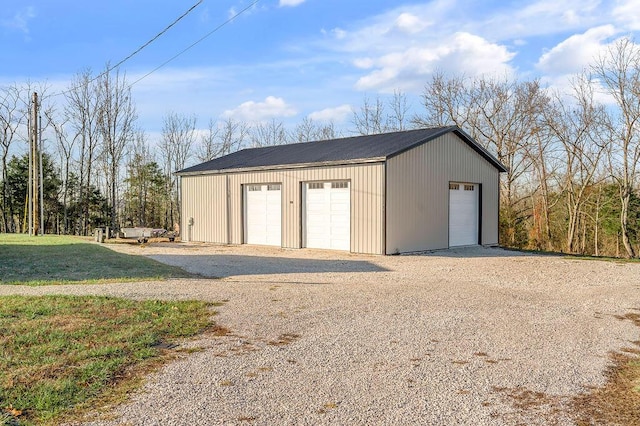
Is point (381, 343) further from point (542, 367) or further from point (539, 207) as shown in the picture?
point (539, 207)

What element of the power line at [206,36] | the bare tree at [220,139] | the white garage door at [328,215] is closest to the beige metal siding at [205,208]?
the white garage door at [328,215]

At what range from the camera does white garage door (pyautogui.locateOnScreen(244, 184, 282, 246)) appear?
16.5 meters

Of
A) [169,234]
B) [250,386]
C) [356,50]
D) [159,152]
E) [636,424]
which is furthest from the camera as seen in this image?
[159,152]

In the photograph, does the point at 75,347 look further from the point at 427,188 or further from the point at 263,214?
the point at 263,214

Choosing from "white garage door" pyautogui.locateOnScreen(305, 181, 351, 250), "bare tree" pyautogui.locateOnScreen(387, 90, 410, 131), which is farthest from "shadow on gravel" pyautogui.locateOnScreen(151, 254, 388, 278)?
"bare tree" pyautogui.locateOnScreen(387, 90, 410, 131)

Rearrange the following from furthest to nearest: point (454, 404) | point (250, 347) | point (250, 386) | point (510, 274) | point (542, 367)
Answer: point (510, 274) → point (250, 347) → point (542, 367) → point (250, 386) → point (454, 404)

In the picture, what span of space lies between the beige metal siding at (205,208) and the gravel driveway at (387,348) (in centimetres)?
→ 828

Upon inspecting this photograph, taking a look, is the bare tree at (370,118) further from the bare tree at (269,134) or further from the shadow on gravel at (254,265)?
the shadow on gravel at (254,265)

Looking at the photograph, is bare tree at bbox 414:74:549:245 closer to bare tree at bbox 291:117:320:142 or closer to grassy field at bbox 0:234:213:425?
bare tree at bbox 291:117:320:142

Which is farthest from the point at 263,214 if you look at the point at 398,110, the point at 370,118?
the point at 370,118

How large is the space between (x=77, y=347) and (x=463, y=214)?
13952 millimetres

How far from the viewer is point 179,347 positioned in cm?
489

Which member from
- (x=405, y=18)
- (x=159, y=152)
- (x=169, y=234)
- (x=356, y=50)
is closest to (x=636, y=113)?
(x=356, y=50)

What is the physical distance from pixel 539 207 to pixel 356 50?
49.4ft
